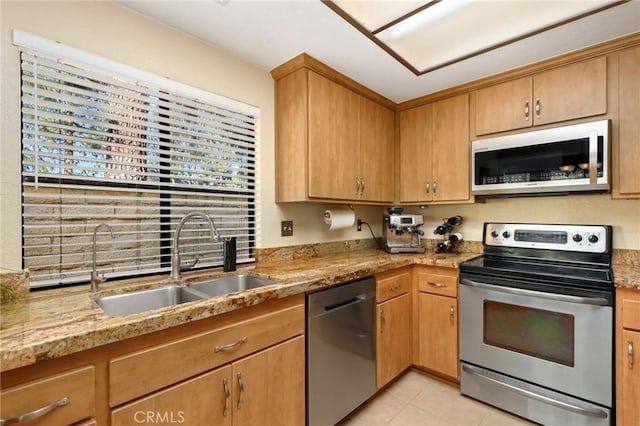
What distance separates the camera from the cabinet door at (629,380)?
4.86 feet

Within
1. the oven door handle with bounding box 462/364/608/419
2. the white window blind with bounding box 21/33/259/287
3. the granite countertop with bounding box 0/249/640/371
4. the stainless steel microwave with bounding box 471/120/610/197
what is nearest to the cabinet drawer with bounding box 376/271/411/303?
the granite countertop with bounding box 0/249/640/371

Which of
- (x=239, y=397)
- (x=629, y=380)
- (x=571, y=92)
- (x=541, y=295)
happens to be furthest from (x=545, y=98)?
(x=239, y=397)

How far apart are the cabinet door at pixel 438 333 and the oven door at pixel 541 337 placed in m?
0.07

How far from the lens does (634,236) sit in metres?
1.94

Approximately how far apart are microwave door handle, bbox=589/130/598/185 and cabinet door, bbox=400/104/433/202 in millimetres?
1035

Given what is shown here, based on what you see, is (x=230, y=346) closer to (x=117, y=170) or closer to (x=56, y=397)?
(x=56, y=397)

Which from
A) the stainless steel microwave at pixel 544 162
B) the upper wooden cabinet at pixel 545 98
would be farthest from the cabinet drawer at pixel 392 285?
the upper wooden cabinet at pixel 545 98

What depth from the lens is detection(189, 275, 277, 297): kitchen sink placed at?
157cm

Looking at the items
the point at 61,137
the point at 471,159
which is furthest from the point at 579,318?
the point at 61,137

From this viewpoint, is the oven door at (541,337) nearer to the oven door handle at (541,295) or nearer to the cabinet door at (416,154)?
the oven door handle at (541,295)

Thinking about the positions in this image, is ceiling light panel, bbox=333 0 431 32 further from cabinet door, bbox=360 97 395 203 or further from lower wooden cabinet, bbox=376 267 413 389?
lower wooden cabinet, bbox=376 267 413 389

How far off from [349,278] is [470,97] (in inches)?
69.9

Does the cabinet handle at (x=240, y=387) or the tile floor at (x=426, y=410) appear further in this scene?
the tile floor at (x=426, y=410)

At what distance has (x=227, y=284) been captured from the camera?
1.70 meters
